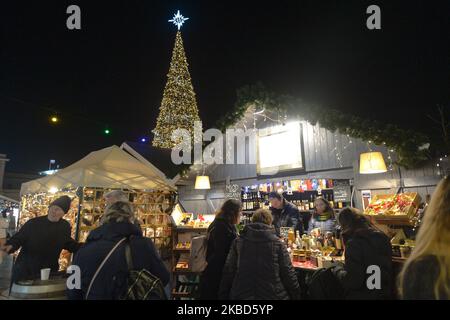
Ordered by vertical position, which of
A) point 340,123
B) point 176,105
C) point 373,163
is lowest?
point 373,163

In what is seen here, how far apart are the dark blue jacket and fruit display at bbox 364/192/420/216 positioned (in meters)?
4.26

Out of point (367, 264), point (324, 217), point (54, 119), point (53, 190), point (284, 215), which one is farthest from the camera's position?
point (54, 119)

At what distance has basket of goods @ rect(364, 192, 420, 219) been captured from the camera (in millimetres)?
4703

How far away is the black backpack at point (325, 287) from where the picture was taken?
136 inches

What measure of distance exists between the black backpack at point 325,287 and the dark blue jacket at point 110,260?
6.97ft

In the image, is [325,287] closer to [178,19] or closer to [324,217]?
[324,217]

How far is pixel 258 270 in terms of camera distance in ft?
10.3

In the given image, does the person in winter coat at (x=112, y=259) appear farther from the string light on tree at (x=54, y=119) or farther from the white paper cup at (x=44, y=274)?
the string light on tree at (x=54, y=119)

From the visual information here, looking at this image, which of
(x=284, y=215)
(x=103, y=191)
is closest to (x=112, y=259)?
(x=284, y=215)

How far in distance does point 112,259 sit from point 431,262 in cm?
236

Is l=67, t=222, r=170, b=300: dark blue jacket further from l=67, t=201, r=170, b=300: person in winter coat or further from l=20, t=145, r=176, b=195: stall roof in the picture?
l=20, t=145, r=176, b=195: stall roof

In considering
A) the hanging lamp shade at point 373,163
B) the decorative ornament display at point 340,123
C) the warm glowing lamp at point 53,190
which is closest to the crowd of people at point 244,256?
the warm glowing lamp at point 53,190

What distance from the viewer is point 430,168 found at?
518 cm

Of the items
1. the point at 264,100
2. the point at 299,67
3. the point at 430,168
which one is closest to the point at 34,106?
the point at 264,100
